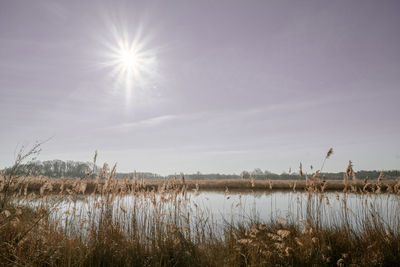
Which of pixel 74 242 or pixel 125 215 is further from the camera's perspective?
pixel 125 215

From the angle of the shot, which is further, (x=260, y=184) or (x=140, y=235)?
(x=260, y=184)

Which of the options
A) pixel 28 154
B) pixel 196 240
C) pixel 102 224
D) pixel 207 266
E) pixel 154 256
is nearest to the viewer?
pixel 28 154

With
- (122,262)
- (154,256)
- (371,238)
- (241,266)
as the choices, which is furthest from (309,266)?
(122,262)

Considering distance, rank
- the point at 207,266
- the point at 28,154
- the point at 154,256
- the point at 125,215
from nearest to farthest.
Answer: the point at 28,154 < the point at 207,266 < the point at 154,256 < the point at 125,215

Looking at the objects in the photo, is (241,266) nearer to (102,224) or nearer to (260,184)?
(102,224)

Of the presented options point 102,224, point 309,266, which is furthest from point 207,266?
point 102,224

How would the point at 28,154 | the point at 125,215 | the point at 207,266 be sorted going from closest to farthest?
the point at 28,154 < the point at 207,266 < the point at 125,215

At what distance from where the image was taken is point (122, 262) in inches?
155

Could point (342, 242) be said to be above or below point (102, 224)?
below

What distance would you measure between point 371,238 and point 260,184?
2961cm

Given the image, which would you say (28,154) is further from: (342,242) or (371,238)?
(371,238)

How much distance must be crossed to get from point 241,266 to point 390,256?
2719 mm

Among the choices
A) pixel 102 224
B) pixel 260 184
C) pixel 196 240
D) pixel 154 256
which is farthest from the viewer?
pixel 260 184

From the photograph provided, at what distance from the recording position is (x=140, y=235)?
476cm
